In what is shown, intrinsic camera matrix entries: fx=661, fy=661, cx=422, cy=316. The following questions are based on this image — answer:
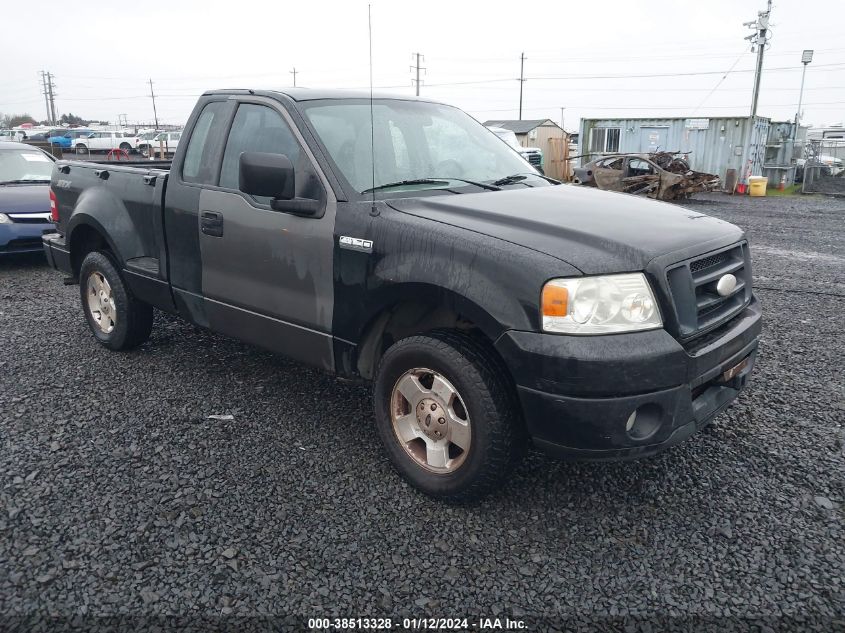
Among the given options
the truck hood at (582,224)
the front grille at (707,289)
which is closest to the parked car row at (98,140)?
the truck hood at (582,224)

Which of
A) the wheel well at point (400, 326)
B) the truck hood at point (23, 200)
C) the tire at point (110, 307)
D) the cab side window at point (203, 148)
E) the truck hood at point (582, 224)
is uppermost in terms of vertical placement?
the cab side window at point (203, 148)

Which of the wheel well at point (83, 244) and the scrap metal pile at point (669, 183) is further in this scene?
the scrap metal pile at point (669, 183)

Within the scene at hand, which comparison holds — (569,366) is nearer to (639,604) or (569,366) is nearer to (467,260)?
(467,260)

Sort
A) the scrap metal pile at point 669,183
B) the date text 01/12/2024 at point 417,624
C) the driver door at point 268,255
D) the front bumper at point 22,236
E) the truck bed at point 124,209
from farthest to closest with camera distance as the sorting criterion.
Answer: the scrap metal pile at point 669,183 < the front bumper at point 22,236 < the truck bed at point 124,209 < the driver door at point 268,255 < the date text 01/12/2024 at point 417,624

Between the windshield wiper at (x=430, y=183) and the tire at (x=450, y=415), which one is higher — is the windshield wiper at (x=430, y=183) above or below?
above

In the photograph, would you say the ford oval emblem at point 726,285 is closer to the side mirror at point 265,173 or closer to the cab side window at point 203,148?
the side mirror at point 265,173

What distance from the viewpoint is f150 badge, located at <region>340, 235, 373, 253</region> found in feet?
10.5

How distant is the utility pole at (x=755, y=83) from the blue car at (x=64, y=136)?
45179 millimetres

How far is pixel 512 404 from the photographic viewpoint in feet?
9.39

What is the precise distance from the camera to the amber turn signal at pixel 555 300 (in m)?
2.63

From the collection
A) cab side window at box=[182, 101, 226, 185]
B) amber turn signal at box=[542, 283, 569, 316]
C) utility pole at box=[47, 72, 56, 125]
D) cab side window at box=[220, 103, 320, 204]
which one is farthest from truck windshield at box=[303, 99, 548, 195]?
utility pole at box=[47, 72, 56, 125]

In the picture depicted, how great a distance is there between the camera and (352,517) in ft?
10.0

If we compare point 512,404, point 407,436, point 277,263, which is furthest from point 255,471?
point 512,404

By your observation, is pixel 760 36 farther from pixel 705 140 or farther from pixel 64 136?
pixel 64 136
